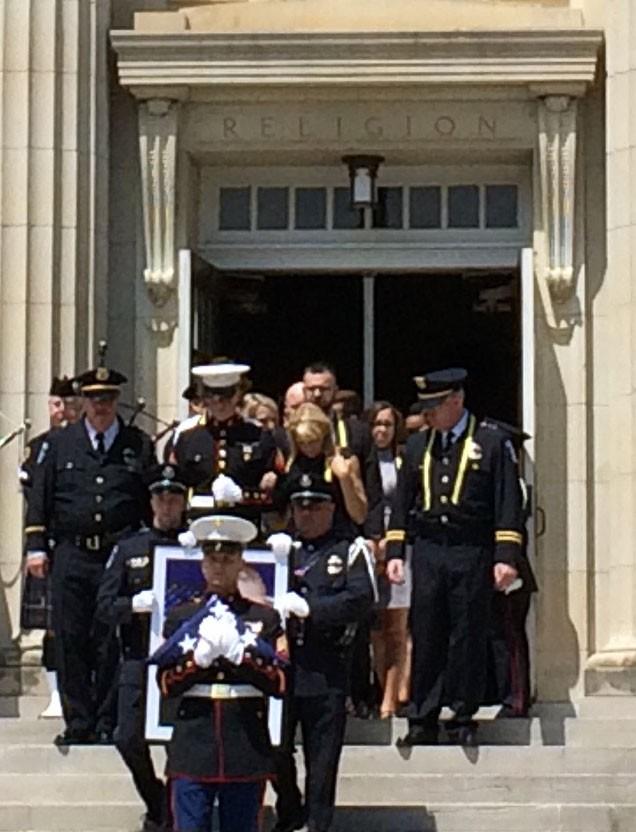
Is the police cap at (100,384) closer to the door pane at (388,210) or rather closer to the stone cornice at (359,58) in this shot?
the stone cornice at (359,58)

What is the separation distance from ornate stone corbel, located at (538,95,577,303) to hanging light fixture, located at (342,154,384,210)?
1.04m

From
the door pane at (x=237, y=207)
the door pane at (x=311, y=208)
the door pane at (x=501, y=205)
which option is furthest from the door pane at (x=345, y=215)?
the door pane at (x=501, y=205)

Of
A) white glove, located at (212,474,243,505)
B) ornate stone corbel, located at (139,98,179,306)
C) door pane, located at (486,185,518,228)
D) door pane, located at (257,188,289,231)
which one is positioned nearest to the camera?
white glove, located at (212,474,243,505)

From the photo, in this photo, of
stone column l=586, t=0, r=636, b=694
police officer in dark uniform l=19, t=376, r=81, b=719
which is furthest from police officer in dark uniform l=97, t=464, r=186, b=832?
stone column l=586, t=0, r=636, b=694

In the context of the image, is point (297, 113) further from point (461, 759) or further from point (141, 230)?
point (461, 759)

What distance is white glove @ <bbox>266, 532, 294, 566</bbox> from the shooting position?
12867 mm

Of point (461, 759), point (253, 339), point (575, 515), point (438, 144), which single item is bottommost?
point (461, 759)

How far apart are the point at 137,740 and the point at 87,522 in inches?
65.7

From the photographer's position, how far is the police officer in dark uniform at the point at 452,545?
1437cm

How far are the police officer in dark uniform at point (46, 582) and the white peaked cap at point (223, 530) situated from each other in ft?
9.96

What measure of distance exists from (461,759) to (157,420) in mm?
3274

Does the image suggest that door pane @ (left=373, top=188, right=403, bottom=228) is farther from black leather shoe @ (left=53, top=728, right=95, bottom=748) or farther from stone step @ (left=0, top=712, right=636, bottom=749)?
black leather shoe @ (left=53, top=728, right=95, bottom=748)

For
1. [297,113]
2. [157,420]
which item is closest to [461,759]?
[157,420]

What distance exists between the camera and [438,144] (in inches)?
651
